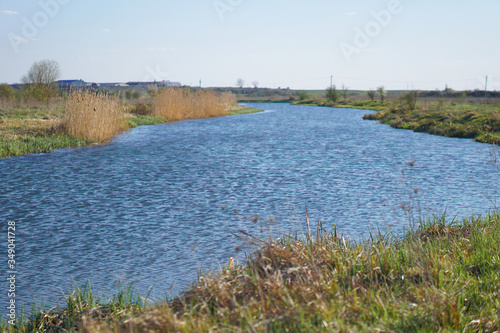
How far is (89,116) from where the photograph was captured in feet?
73.5

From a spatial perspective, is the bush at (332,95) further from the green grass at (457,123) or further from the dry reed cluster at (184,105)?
the green grass at (457,123)

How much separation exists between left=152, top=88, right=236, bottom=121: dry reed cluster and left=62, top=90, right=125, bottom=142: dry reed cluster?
590 inches

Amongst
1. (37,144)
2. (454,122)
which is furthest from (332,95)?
(37,144)

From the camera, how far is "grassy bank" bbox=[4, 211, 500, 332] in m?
3.87

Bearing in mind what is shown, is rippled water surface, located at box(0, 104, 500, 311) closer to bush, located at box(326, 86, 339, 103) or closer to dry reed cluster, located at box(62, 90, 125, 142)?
dry reed cluster, located at box(62, 90, 125, 142)

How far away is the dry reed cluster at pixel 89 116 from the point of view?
847 inches

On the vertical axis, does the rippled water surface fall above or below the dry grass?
below

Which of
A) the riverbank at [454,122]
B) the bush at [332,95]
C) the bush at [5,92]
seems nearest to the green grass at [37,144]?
the riverbank at [454,122]

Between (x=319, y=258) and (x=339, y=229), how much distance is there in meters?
3.48

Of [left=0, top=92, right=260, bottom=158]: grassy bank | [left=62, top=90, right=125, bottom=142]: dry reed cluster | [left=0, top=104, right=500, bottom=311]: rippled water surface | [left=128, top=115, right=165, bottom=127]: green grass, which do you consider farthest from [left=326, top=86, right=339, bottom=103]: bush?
[left=62, top=90, right=125, bottom=142]: dry reed cluster

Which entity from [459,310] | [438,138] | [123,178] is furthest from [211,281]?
[438,138]

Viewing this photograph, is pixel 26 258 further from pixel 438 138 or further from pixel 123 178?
pixel 438 138

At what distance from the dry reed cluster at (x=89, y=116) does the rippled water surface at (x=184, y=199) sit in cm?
150

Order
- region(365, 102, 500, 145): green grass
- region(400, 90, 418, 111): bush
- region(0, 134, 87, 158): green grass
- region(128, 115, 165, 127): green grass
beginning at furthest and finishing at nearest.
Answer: region(400, 90, 418, 111): bush
region(128, 115, 165, 127): green grass
region(365, 102, 500, 145): green grass
region(0, 134, 87, 158): green grass
